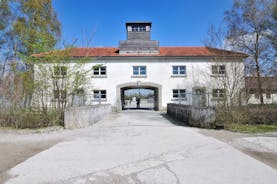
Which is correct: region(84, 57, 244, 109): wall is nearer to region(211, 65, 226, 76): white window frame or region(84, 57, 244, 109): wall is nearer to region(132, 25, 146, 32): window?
region(132, 25, 146, 32): window

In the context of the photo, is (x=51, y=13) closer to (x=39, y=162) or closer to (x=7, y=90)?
(x=7, y=90)

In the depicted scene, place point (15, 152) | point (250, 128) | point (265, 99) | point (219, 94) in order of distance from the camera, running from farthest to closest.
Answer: point (219, 94) < point (265, 99) < point (250, 128) < point (15, 152)

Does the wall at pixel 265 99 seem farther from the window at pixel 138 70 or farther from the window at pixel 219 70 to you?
the window at pixel 138 70

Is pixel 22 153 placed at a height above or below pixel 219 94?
below

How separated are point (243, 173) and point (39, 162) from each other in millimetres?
4857

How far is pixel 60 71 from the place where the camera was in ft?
35.6

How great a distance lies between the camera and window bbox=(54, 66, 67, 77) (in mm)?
10695

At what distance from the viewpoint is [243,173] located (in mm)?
3820

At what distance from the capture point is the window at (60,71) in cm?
1070

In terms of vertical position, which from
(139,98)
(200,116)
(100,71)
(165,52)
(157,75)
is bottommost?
(200,116)

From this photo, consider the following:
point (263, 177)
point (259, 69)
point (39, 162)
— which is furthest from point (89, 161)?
point (259, 69)

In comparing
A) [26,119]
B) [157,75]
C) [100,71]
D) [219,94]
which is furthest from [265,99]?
[100,71]

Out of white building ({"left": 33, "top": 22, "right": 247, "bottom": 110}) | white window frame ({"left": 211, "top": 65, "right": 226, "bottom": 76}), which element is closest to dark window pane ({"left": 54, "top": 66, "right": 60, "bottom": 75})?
white window frame ({"left": 211, "top": 65, "right": 226, "bottom": 76})

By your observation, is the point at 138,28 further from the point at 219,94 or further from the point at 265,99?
the point at 265,99
